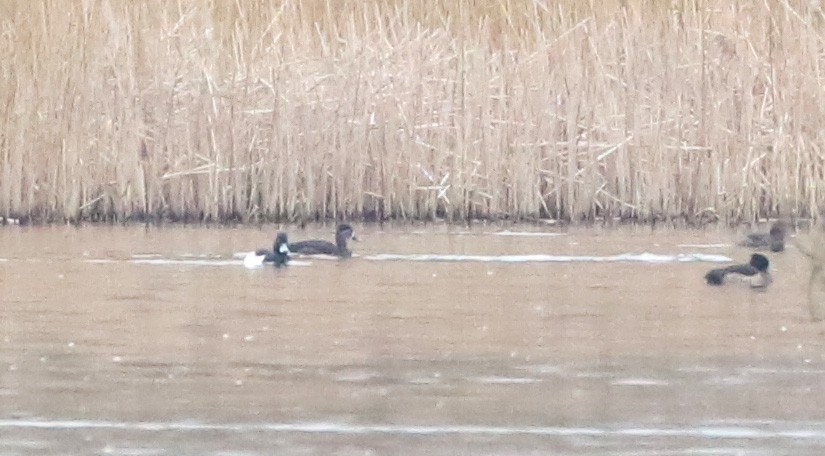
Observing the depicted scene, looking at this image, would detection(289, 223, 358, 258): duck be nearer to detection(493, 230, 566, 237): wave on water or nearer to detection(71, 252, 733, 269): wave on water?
detection(71, 252, 733, 269): wave on water

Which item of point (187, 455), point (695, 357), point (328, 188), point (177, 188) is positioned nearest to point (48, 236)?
point (177, 188)

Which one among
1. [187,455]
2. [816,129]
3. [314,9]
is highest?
[314,9]

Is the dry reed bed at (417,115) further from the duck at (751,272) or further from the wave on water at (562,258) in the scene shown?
the duck at (751,272)

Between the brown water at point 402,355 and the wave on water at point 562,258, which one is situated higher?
the wave on water at point 562,258

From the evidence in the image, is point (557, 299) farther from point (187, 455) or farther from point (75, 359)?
point (187, 455)

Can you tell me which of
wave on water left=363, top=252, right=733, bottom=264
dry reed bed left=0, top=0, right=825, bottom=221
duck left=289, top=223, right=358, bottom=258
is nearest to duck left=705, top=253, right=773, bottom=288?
wave on water left=363, top=252, right=733, bottom=264

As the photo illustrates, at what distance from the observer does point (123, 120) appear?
1233cm

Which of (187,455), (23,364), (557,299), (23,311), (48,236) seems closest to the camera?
(187,455)

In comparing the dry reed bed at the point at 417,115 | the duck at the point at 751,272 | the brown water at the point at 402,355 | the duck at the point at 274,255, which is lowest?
the brown water at the point at 402,355

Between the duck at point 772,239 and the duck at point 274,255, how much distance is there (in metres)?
2.63

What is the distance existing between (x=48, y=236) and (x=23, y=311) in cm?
346

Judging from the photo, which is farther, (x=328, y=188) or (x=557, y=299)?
(x=328, y=188)

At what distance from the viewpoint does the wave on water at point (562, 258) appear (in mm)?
10344

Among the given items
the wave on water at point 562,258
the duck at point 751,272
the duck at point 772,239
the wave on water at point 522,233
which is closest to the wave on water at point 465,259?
the wave on water at point 562,258
